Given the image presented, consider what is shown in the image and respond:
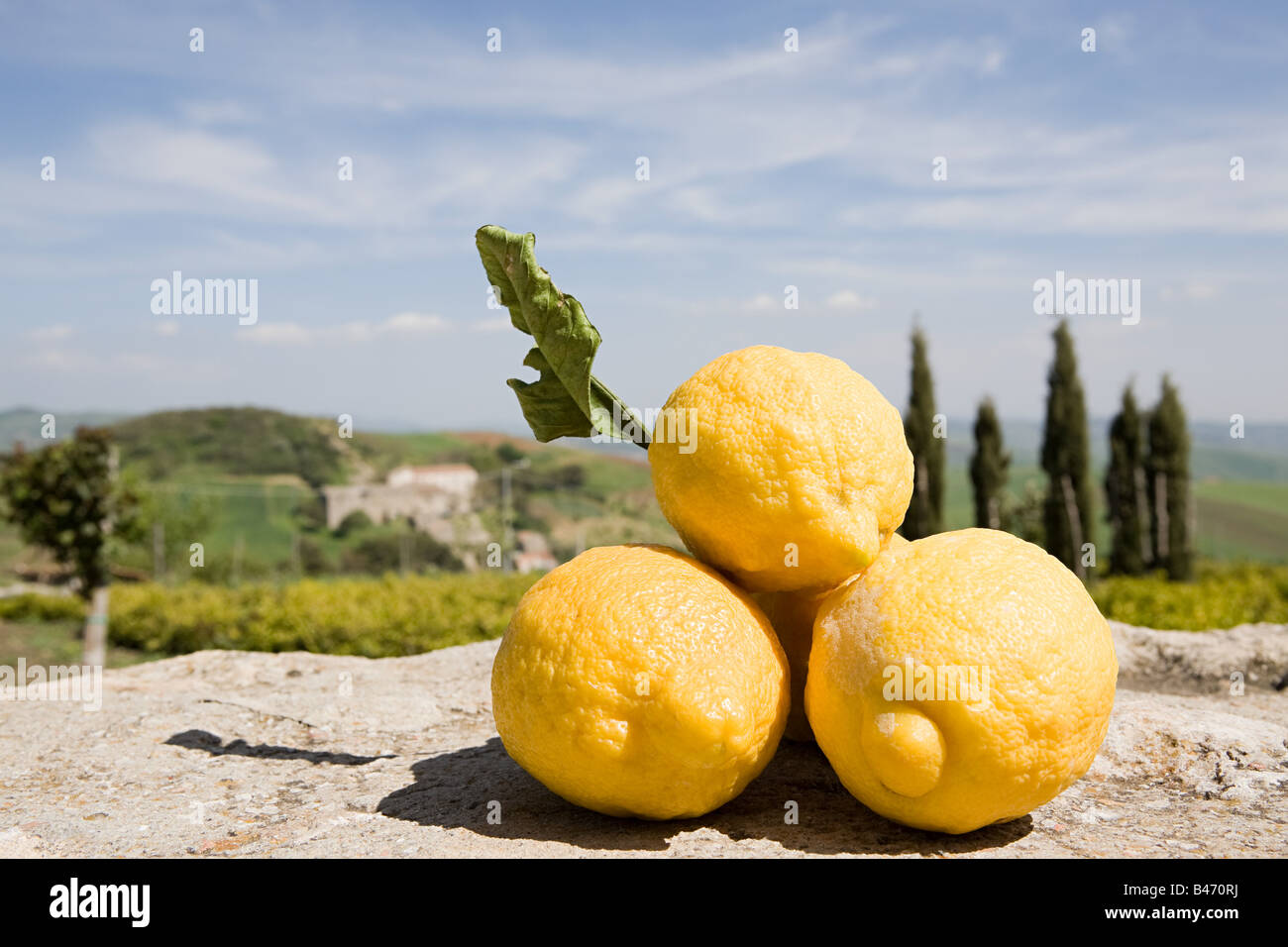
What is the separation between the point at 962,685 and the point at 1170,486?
56.7 feet

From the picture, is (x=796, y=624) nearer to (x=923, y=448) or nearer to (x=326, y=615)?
(x=326, y=615)

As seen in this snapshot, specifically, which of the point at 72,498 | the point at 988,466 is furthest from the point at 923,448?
the point at 72,498

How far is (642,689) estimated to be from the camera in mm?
3123

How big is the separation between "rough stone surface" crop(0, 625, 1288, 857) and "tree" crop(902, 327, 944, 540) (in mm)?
10616

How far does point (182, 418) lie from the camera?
103 ft

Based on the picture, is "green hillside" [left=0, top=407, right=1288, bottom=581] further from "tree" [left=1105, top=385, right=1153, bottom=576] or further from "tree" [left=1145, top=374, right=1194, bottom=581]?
"tree" [left=1145, top=374, right=1194, bottom=581]

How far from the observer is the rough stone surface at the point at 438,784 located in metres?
3.44

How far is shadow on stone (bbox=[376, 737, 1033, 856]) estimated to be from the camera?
3396mm

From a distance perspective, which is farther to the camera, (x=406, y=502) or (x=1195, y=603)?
(x=406, y=502)

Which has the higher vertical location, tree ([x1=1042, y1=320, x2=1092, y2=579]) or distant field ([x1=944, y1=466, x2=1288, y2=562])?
tree ([x1=1042, y1=320, x2=1092, y2=579])

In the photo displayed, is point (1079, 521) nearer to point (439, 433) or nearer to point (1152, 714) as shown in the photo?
point (1152, 714)

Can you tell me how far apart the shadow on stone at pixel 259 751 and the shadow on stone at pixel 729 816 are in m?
0.47

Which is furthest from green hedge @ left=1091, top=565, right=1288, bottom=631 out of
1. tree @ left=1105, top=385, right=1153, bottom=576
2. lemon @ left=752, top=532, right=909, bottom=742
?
lemon @ left=752, top=532, right=909, bottom=742

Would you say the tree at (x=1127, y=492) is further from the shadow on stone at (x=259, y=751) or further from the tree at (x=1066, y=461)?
the shadow on stone at (x=259, y=751)
